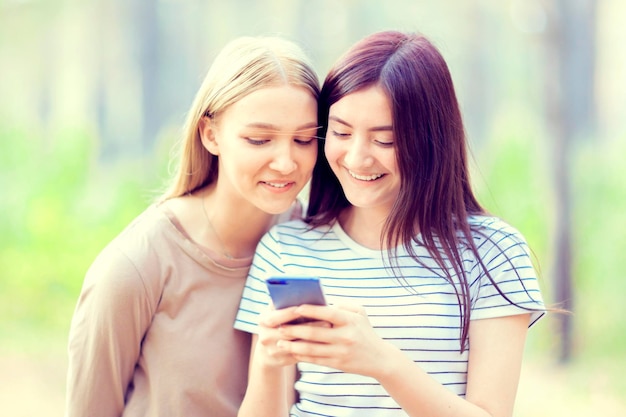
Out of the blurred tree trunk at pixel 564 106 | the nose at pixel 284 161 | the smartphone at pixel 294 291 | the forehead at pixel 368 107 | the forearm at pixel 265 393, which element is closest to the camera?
the smartphone at pixel 294 291

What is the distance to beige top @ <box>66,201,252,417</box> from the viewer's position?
221 cm

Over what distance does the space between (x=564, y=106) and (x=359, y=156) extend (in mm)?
3674

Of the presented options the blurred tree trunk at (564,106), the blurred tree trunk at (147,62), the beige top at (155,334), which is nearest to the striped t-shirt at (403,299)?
the beige top at (155,334)

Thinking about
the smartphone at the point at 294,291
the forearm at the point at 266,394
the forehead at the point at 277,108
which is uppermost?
the forehead at the point at 277,108

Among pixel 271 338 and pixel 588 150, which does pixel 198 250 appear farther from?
pixel 588 150

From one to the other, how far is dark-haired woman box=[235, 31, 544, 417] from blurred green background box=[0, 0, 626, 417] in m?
2.05

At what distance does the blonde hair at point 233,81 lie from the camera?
7.24 ft

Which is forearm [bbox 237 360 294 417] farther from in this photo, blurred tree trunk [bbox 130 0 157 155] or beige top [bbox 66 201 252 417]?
blurred tree trunk [bbox 130 0 157 155]

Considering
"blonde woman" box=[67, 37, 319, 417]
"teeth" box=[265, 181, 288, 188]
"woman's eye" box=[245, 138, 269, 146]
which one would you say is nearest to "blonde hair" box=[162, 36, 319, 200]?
"blonde woman" box=[67, 37, 319, 417]

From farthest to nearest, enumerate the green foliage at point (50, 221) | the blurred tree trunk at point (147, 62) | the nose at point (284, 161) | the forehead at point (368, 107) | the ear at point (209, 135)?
the blurred tree trunk at point (147, 62) < the green foliage at point (50, 221) < the ear at point (209, 135) < the nose at point (284, 161) < the forehead at point (368, 107)

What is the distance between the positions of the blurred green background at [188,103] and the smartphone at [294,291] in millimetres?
2451

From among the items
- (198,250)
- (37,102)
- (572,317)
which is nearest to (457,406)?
(198,250)

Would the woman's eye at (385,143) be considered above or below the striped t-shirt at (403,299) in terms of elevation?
above

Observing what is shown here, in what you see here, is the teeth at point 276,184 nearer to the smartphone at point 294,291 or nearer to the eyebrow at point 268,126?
the eyebrow at point 268,126
